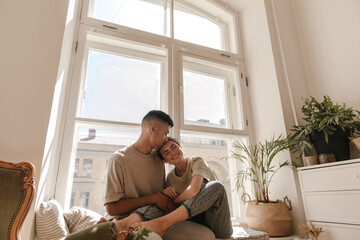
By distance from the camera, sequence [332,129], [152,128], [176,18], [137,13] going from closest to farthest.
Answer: [152,128], [332,129], [137,13], [176,18]

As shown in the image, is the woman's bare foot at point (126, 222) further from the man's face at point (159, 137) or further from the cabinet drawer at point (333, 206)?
the cabinet drawer at point (333, 206)

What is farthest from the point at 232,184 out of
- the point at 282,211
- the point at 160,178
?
the point at 160,178

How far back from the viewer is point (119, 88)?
2.26 metres

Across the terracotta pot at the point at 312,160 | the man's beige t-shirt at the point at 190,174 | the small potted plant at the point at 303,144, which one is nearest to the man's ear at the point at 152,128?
the man's beige t-shirt at the point at 190,174

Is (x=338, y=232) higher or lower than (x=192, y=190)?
lower

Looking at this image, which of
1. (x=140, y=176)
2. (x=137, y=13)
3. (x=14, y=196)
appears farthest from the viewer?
(x=137, y=13)

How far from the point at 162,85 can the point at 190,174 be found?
→ 44.3 inches

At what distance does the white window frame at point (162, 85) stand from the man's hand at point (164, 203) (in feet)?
2.62

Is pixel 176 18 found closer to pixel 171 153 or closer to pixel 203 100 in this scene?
pixel 203 100

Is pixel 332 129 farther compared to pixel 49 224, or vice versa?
pixel 332 129

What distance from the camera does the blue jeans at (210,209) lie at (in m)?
1.32

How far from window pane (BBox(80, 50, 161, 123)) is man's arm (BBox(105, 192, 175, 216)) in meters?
0.90

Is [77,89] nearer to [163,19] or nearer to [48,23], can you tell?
[48,23]

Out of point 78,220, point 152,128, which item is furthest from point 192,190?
point 78,220
